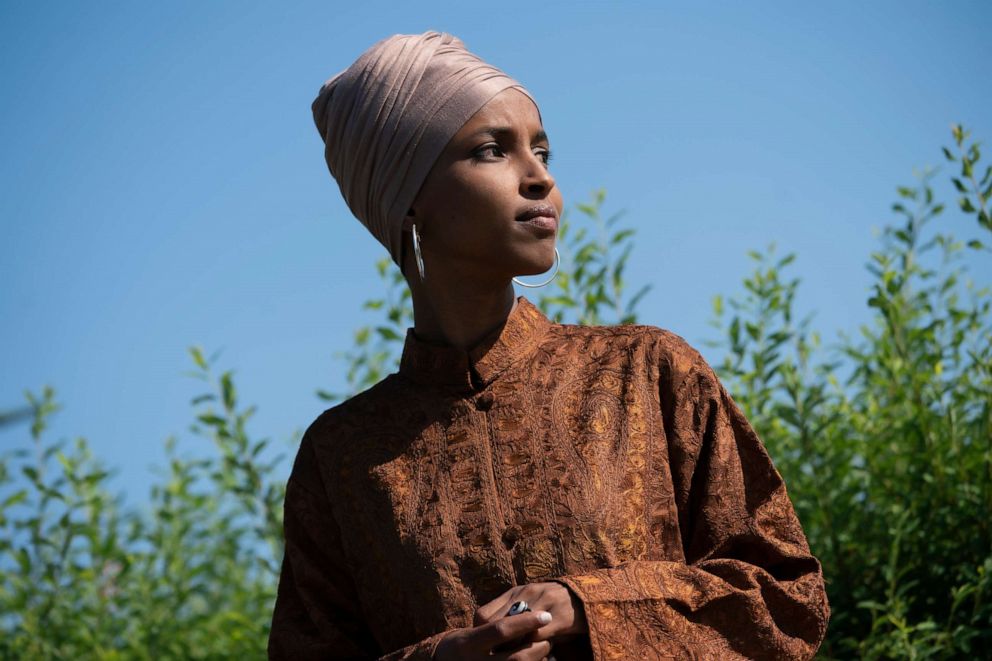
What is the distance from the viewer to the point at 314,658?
8.81 ft

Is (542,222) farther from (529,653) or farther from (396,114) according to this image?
(529,653)

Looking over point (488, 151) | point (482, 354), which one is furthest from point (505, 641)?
point (488, 151)

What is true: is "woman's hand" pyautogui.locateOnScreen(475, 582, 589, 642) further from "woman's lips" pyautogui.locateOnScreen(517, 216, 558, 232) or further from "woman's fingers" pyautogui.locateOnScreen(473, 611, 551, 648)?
"woman's lips" pyautogui.locateOnScreen(517, 216, 558, 232)

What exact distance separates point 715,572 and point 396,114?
1.04 meters

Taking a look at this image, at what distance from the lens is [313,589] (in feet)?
9.10

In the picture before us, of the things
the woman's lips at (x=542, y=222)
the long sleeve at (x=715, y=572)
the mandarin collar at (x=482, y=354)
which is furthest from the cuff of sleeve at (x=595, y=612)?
the woman's lips at (x=542, y=222)

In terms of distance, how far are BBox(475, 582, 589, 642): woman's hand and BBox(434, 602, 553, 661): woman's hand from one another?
0.04 feet

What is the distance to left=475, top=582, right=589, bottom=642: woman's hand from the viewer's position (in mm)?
2270

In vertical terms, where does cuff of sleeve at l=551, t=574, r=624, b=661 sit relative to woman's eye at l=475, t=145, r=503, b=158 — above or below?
below

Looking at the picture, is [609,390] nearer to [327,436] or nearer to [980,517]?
[327,436]

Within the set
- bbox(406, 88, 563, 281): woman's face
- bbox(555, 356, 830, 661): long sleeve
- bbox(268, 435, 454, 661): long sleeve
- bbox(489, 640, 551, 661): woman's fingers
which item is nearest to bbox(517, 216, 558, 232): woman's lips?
bbox(406, 88, 563, 281): woman's face

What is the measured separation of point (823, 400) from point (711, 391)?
1464 mm

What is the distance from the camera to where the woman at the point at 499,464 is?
2344 millimetres

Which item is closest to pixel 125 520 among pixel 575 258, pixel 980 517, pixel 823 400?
pixel 575 258
